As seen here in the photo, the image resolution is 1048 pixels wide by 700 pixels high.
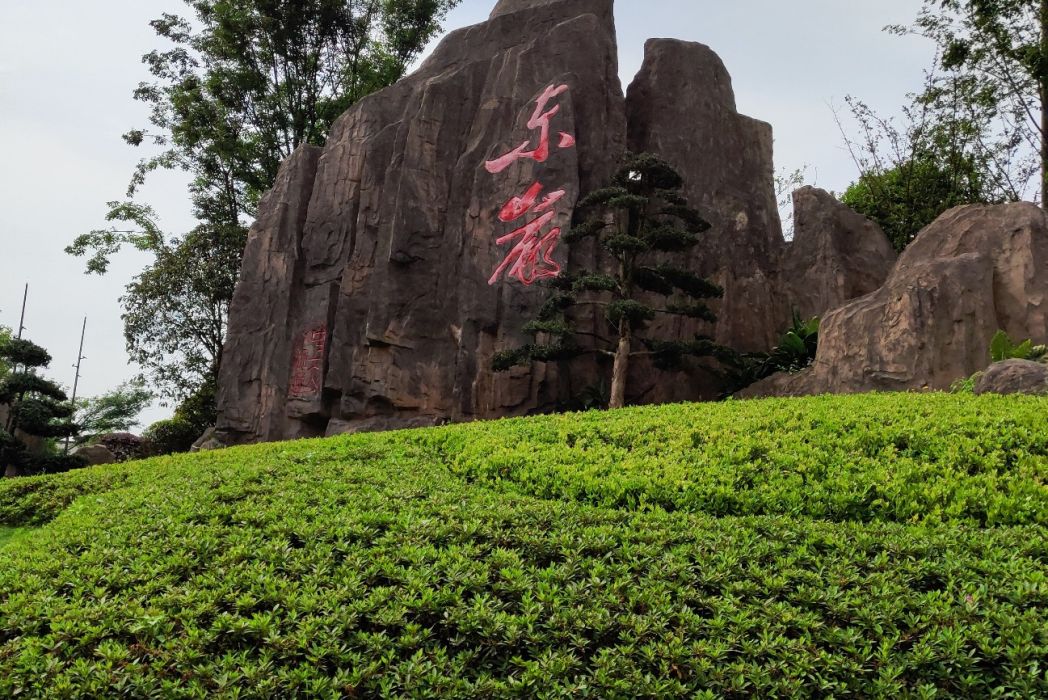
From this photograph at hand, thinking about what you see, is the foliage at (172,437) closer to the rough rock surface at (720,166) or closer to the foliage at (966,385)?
the rough rock surface at (720,166)

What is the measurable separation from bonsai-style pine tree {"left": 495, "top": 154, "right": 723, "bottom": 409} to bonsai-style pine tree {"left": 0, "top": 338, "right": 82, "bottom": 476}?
25.5 ft

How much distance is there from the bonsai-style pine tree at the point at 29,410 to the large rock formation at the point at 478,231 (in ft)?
8.54

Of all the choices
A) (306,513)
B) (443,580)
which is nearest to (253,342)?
(306,513)

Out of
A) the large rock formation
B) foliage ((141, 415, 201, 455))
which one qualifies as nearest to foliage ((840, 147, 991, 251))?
the large rock formation

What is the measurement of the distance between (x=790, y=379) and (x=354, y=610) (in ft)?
25.8

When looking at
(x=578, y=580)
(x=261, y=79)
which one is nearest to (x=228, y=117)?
(x=261, y=79)

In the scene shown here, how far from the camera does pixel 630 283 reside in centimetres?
1102

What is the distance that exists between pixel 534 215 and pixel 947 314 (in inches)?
221

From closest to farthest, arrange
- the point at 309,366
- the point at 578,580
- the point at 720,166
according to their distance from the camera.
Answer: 1. the point at 578,580
2. the point at 720,166
3. the point at 309,366

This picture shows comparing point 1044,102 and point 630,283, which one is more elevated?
point 1044,102

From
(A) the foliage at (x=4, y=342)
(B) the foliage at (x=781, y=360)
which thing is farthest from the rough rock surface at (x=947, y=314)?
(A) the foliage at (x=4, y=342)

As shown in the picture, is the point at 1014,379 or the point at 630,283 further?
the point at 630,283

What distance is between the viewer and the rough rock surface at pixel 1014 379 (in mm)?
7281

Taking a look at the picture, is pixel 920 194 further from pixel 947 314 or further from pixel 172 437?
pixel 172 437
